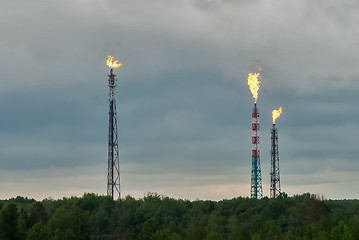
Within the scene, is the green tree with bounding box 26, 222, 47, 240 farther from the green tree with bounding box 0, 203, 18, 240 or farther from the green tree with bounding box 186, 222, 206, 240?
the green tree with bounding box 186, 222, 206, 240

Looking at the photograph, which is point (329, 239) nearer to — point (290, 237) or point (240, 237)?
point (290, 237)

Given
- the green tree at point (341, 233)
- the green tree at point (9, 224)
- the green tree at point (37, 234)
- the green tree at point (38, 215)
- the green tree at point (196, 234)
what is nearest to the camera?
the green tree at point (341, 233)

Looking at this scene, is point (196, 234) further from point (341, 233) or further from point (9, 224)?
point (9, 224)

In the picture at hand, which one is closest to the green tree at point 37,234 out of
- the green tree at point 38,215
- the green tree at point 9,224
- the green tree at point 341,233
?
the green tree at point 9,224

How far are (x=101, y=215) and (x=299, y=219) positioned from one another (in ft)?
174

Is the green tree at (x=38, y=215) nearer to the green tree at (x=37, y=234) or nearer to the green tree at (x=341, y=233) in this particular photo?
the green tree at (x=37, y=234)

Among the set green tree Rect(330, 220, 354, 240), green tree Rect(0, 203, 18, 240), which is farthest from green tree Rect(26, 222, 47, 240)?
green tree Rect(330, 220, 354, 240)

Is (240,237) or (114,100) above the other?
(114,100)

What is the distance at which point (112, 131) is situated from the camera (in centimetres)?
15838

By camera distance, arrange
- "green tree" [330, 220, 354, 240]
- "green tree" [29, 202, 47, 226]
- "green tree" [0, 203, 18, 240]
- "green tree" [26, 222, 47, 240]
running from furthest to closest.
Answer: "green tree" [29, 202, 47, 226] < "green tree" [26, 222, 47, 240] < "green tree" [0, 203, 18, 240] < "green tree" [330, 220, 354, 240]

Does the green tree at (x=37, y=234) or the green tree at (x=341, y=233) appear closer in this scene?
the green tree at (x=341, y=233)

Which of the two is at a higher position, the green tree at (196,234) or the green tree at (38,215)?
the green tree at (38,215)

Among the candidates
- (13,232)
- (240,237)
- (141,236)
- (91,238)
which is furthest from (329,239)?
(13,232)

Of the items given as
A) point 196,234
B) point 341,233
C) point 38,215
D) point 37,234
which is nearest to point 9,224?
point 37,234
